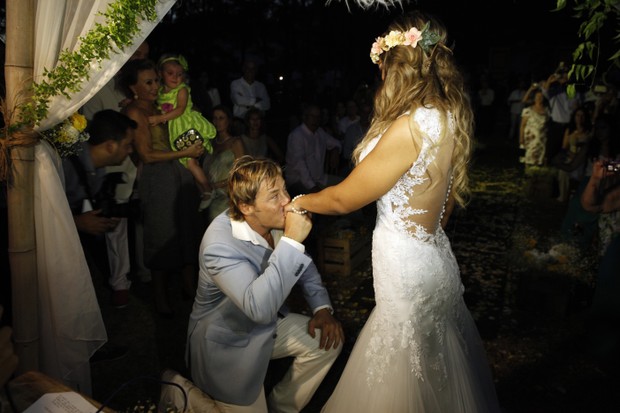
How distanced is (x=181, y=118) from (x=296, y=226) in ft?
8.88

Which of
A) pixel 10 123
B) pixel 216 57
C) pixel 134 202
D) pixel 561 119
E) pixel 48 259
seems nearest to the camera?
pixel 10 123

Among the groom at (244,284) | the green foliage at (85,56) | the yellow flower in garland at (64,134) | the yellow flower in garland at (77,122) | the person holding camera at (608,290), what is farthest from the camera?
the person holding camera at (608,290)

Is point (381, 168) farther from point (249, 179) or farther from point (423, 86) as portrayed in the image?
point (249, 179)

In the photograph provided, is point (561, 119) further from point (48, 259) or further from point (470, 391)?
point (48, 259)

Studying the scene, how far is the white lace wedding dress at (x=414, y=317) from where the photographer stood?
246 centimetres

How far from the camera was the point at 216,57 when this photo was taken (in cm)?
1608

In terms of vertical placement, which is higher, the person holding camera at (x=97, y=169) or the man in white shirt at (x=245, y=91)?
the man in white shirt at (x=245, y=91)

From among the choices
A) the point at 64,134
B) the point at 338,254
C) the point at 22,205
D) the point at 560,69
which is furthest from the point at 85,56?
the point at 560,69

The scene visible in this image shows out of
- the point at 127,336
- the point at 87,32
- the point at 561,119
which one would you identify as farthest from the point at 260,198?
the point at 561,119

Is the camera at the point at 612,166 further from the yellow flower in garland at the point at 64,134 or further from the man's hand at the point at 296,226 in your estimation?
the yellow flower in garland at the point at 64,134

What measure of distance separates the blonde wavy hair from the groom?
0.60m

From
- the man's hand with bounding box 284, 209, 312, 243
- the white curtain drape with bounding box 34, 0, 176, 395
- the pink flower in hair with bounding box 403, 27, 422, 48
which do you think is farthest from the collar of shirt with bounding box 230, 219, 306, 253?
the pink flower in hair with bounding box 403, 27, 422, 48

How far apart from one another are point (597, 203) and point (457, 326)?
230 cm

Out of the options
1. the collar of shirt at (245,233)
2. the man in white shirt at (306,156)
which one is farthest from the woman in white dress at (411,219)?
the man in white shirt at (306,156)
